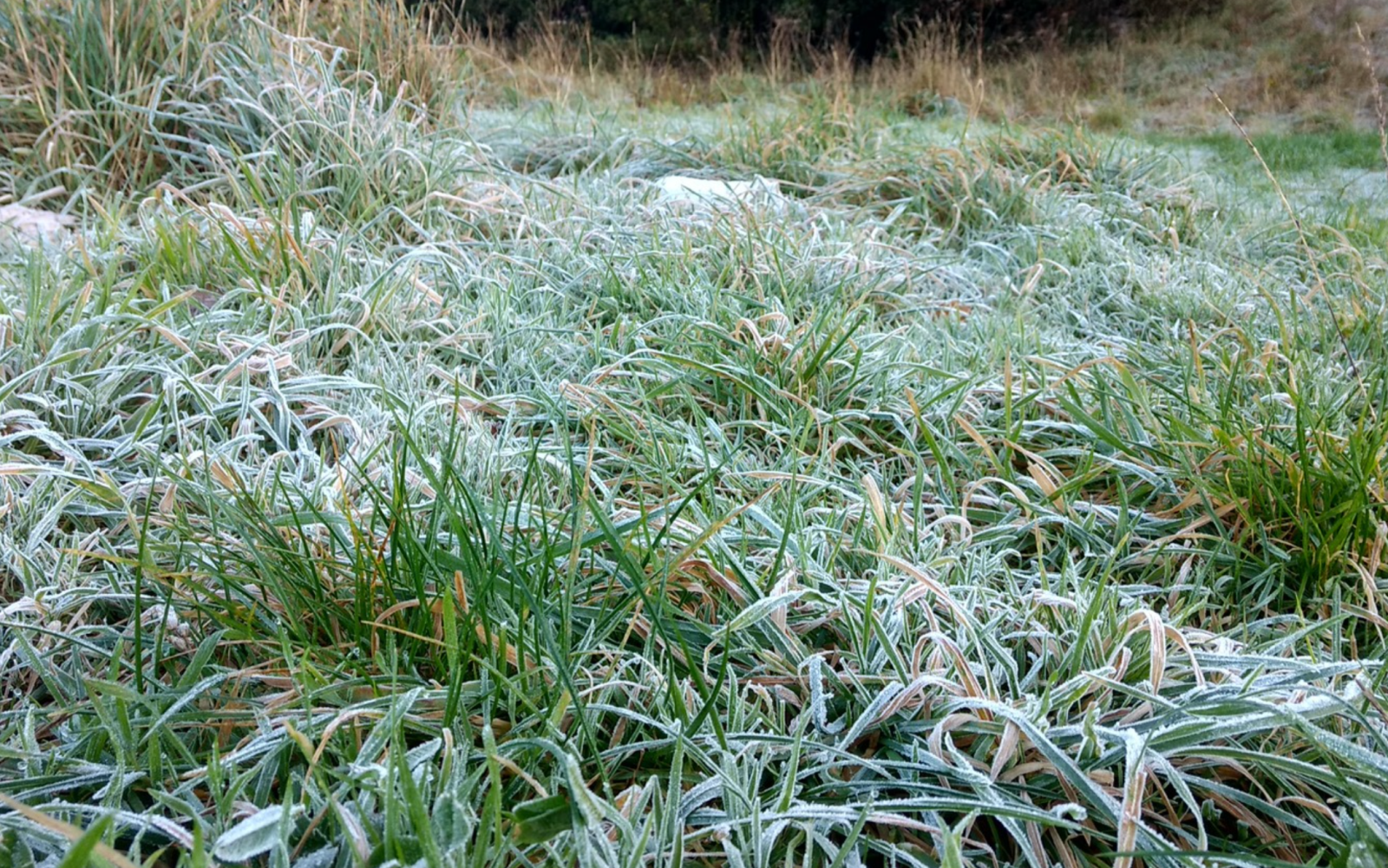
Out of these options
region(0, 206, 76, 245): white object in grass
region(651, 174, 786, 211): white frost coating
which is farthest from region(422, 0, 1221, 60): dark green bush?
region(0, 206, 76, 245): white object in grass

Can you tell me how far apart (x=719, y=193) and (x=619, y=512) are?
202cm

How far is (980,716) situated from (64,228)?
2.76 metres

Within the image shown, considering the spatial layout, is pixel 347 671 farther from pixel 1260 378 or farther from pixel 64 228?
pixel 64 228

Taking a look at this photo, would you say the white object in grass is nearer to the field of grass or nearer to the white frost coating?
the field of grass

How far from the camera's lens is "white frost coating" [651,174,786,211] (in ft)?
10.1

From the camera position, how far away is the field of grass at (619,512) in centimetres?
97

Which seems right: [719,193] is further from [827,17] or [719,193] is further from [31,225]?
[827,17]

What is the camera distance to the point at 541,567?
1168mm

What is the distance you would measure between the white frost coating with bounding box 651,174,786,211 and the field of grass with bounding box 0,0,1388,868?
0.09 meters

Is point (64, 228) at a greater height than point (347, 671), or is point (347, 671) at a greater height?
point (64, 228)

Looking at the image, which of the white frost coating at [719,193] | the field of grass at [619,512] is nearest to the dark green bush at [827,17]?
the white frost coating at [719,193]

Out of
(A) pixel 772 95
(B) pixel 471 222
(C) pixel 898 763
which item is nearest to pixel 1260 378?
(C) pixel 898 763

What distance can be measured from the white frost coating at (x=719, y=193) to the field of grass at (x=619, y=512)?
3.6 inches

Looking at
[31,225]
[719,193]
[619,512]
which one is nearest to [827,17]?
[719,193]
